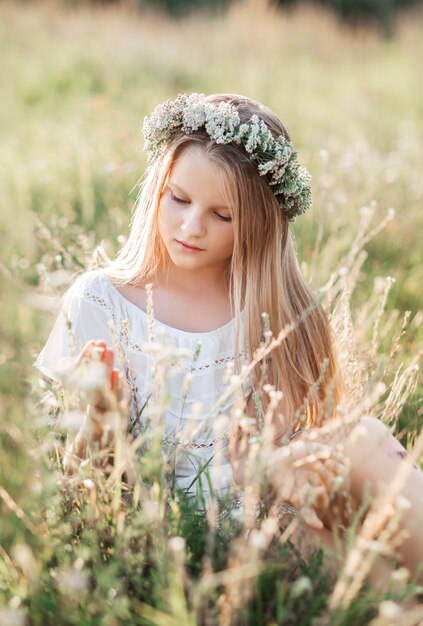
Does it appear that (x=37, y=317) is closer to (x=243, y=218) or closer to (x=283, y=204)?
(x=243, y=218)

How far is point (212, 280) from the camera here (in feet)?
9.46

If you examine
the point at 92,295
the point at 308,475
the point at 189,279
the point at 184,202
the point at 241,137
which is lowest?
the point at 308,475

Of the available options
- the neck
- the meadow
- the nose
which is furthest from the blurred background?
the nose

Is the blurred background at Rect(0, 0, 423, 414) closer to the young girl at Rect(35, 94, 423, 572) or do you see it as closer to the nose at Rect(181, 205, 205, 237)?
the young girl at Rect(35, 94, 423, 572)

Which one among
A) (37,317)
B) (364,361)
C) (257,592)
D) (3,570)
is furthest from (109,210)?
(257,592)

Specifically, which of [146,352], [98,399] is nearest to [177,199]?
[146,352]

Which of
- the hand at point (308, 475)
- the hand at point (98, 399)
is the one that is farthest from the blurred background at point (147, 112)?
the hand at point (308, 475)

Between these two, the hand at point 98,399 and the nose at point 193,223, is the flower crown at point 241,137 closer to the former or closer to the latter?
the nose at point 193,223

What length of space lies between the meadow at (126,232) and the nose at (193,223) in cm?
55

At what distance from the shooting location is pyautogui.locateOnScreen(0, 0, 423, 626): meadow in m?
1.68

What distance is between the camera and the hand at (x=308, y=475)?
1.78 meters

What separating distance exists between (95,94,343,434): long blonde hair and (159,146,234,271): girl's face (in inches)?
2.3

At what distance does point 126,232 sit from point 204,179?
1.50 meters

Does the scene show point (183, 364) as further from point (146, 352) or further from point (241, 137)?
point (241, 137)
